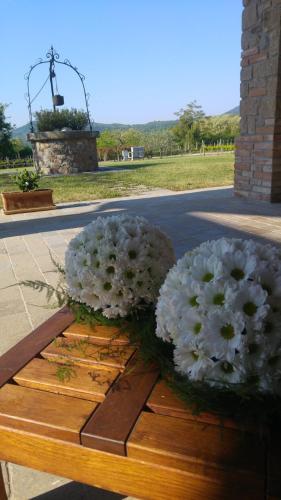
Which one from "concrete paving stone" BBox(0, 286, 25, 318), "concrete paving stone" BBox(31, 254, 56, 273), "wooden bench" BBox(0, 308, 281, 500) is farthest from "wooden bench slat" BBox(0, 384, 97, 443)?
"concrete paving stone" BBox(31, 254, 56, 273)

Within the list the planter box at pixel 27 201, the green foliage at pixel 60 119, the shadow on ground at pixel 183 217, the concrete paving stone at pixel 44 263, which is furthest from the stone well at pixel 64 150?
the concrete paving stone at pixel 44 263

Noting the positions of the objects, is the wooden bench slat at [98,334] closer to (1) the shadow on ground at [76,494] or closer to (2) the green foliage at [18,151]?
(1) the shadow on ground at [76,494]

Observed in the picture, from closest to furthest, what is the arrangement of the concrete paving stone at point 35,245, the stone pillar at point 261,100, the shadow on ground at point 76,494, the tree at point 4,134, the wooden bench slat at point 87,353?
the wooden bench slat at point 87,353, the shadow on ground at point 76,494, the concrete paving stone at point 35,245, the stone pillar at point 261,100, the tree at point 4,134

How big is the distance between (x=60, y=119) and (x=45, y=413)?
563 inches

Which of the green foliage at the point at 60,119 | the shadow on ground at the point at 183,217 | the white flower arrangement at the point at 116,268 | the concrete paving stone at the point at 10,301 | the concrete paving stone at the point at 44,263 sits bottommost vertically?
the concrete paving stone at the point at 10,301

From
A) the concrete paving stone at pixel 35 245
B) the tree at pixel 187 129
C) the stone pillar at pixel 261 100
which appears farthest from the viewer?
the tree at pixel 187 129

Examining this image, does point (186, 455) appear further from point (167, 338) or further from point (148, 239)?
point (148, 239)

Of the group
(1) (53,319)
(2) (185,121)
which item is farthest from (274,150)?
(2) (185,121)

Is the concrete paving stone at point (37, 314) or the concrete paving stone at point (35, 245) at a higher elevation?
the concrete paving stone at point (35, 245)

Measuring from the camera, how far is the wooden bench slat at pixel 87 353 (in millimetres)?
874

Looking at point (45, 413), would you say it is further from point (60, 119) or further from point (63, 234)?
point (60, 119)

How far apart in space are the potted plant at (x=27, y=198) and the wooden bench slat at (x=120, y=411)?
5.43m

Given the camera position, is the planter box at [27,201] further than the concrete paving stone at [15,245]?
Yes

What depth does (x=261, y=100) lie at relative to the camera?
4656 millimetres
